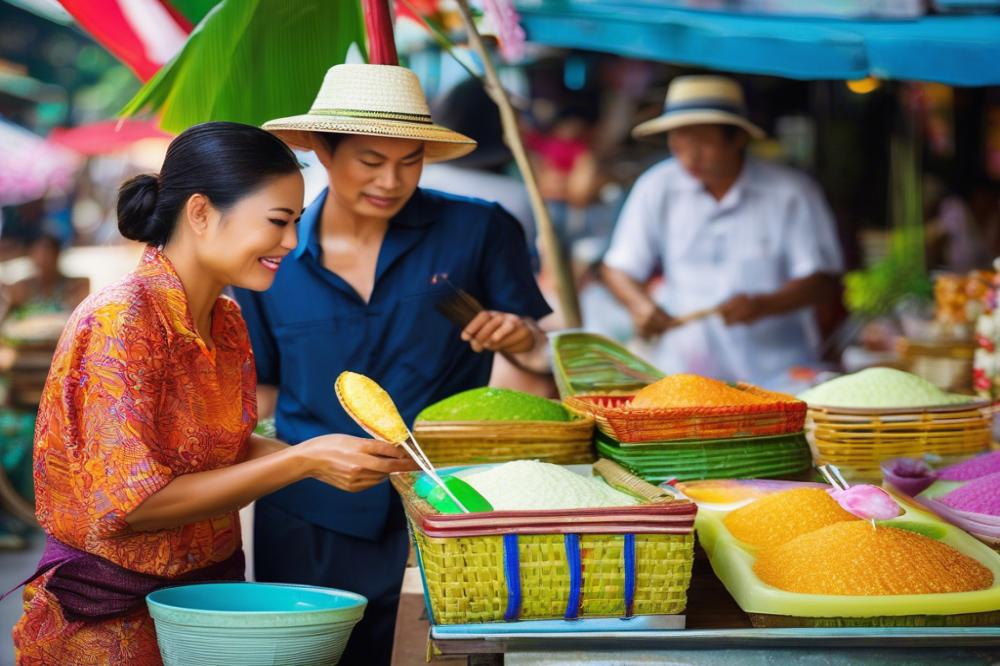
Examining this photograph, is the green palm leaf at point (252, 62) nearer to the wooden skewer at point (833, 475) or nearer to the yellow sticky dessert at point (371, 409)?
the yellow sticky dessert at point (371, 409)

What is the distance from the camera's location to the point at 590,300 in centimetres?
514

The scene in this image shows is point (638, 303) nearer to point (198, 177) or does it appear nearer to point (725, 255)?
point (725, 255)

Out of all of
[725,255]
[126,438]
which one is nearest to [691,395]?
[126,438]

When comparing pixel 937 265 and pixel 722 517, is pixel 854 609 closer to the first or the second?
pixel 722 517

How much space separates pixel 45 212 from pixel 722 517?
5.66 metres

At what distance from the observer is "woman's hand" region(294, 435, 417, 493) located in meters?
1.50

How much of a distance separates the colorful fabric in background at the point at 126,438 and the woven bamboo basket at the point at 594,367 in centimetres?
76

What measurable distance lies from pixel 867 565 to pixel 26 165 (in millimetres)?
5808

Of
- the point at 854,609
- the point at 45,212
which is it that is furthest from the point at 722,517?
the point at 45,212

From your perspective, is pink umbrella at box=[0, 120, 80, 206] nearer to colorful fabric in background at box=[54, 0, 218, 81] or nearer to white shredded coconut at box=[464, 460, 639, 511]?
colorful fabric in background at box=[54, 0, 218, 81]

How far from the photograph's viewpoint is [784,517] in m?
1.54

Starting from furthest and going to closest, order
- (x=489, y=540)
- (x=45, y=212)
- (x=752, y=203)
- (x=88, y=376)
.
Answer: (x=45, y=212) < (x=752, y=203) < (x=88, y=376) < (x=489, y=540)

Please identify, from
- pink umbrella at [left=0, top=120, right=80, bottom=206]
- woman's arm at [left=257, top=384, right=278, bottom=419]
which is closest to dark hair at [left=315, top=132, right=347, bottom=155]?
woman's arm at [left=257, top=384, right=278, bottom=419]

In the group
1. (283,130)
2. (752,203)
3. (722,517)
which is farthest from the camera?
(752,203)
